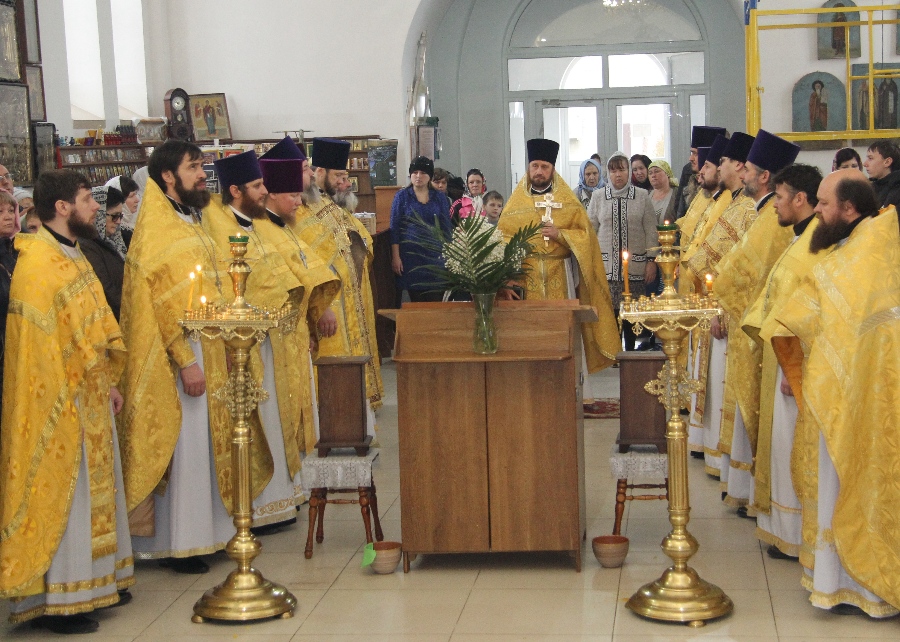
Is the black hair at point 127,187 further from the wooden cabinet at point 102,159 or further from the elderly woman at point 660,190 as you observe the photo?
the elderly woman at point 660,190

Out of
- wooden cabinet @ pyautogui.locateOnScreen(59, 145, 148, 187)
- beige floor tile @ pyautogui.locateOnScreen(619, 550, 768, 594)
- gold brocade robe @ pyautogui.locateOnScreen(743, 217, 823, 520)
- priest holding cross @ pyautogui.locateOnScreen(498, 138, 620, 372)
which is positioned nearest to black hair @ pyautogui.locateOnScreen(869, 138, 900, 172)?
gold brocade robe @ pyautogui.locateOnScreen(743, 217, 823, 520)

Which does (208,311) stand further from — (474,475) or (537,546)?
(537,546)

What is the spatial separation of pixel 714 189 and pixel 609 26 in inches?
407

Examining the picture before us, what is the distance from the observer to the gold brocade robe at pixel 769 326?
4676 mm

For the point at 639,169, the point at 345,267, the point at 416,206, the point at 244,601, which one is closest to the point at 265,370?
the point at 244,601

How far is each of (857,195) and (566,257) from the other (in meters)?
3.90

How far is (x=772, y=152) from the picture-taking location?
19.1 ft

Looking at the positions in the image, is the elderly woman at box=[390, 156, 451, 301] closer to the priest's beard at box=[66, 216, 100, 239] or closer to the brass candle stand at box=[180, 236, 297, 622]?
the priest's beard at box=[66, 216, 100, 239]

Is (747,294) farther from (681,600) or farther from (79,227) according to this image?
(79,227)

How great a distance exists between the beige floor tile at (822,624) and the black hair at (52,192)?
308 centimetres

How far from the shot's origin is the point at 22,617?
4.43m

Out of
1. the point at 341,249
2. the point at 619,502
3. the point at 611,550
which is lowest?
the point at 611,550

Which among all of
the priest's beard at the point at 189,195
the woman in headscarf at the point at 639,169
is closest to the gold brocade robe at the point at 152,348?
the priest's beard at the point at 189,195

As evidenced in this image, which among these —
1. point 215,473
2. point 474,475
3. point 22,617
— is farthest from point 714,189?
point 22,617
